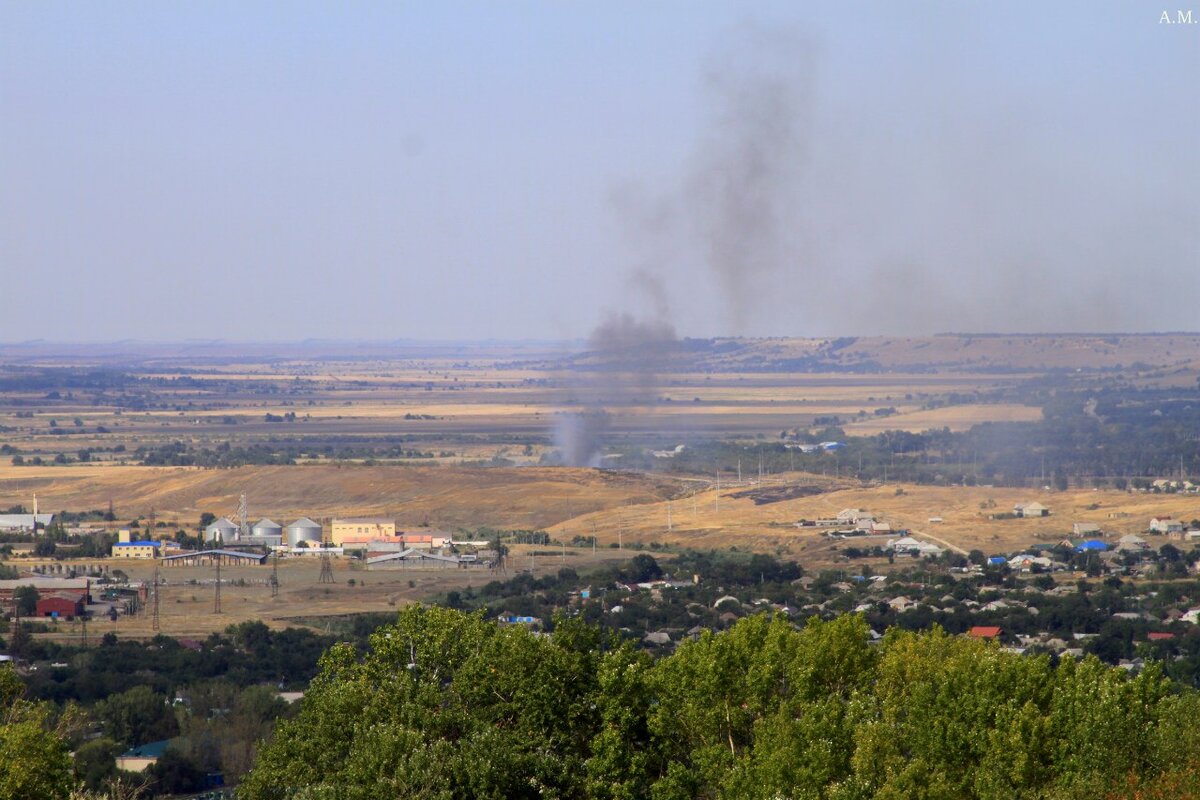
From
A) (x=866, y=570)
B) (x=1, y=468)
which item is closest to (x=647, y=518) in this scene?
(x=866, y=570)

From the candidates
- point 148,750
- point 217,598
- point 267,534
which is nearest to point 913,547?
point 217,598

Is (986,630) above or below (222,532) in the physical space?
above

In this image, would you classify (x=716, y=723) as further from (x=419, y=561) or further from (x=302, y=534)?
(x=302, y=534)

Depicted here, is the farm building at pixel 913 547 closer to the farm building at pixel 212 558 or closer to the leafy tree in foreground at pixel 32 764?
the farm building at pixel 212 558

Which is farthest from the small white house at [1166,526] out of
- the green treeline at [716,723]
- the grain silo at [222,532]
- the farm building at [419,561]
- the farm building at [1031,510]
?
the green treeline at [716,723]

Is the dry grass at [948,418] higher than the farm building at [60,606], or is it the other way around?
the farm building at [60,606]

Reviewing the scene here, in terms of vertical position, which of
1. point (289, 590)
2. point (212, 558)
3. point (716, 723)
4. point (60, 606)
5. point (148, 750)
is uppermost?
point (716, 723)

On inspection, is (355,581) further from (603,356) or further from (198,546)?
(603,356)
